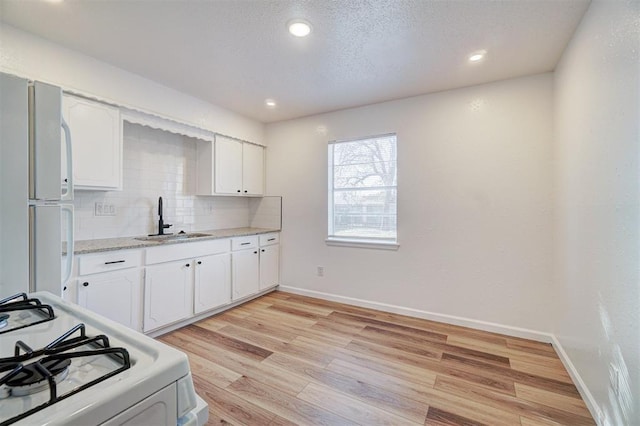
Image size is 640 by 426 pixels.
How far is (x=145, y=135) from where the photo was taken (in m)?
3.17

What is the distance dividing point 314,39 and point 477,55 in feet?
4.42

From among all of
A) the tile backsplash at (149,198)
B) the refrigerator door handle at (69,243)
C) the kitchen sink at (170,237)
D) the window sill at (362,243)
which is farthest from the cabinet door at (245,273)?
the refrigerator door handle at (69,243)

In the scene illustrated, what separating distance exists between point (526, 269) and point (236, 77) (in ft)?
10.9

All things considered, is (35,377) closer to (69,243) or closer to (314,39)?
(69,243)

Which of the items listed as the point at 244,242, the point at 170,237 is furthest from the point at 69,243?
the point at 244,242

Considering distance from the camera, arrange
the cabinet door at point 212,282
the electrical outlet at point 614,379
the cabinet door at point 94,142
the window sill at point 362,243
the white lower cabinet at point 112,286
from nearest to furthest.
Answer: the electrical outlet at point 614,379 < the white lower cabinet at point 112,286 < the cabinet door at point 94,142 < the cabinet door at point 212,282 < the window sill at point 362,243

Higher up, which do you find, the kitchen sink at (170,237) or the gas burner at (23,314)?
the kitchen sink at (170,237)

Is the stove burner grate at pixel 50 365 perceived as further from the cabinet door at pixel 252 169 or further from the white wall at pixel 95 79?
the cabinet door at pixel 252 169

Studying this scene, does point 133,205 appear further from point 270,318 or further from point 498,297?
point 498,297

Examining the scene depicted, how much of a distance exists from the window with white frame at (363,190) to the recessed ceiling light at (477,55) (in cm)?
114

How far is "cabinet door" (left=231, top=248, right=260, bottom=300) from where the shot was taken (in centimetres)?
352

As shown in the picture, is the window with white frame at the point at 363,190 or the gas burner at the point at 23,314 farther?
the window with white frame at the point at 363,190

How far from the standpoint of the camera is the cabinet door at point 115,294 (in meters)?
2.24

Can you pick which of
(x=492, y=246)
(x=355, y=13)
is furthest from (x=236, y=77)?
(x=492, y=246)
